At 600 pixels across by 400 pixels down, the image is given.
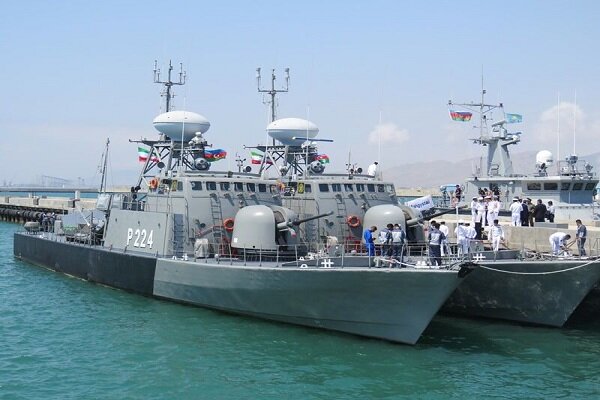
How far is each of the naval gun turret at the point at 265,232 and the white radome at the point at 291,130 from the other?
308 inches

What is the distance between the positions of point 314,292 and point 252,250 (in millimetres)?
2998

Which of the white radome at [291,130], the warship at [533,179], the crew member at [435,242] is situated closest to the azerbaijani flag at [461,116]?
the warship at [533,179]

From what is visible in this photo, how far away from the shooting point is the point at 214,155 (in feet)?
86.6

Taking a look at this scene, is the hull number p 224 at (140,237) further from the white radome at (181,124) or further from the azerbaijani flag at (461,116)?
the azerbaijani flag at (461,116)

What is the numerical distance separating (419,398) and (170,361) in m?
5.43

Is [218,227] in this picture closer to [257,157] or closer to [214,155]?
[214,155]

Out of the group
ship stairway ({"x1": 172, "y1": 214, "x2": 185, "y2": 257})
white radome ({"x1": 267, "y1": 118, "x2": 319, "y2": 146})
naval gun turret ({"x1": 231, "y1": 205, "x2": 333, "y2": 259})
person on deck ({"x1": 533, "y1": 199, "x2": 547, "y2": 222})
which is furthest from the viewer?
white radome ({"x1": 267, "y1": 118, "x2": 319, "y2": 146})

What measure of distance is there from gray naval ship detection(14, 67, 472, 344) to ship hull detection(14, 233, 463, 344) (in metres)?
0.03

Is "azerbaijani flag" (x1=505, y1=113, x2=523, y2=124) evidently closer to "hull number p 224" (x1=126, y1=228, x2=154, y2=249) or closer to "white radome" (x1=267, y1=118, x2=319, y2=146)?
"white radome" (x1=267, y1=118, x2=319, y2=146)

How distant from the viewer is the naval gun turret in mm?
19297

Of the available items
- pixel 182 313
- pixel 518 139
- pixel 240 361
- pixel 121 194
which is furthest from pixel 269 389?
pixel 518 139

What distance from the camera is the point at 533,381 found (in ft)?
46.6

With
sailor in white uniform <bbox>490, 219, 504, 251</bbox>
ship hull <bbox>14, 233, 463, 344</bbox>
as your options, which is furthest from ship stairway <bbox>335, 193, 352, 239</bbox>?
sailor in white uniform <bbox>490, 219, 504, 251</bbox>

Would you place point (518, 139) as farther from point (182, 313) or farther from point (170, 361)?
point (170, 361)
